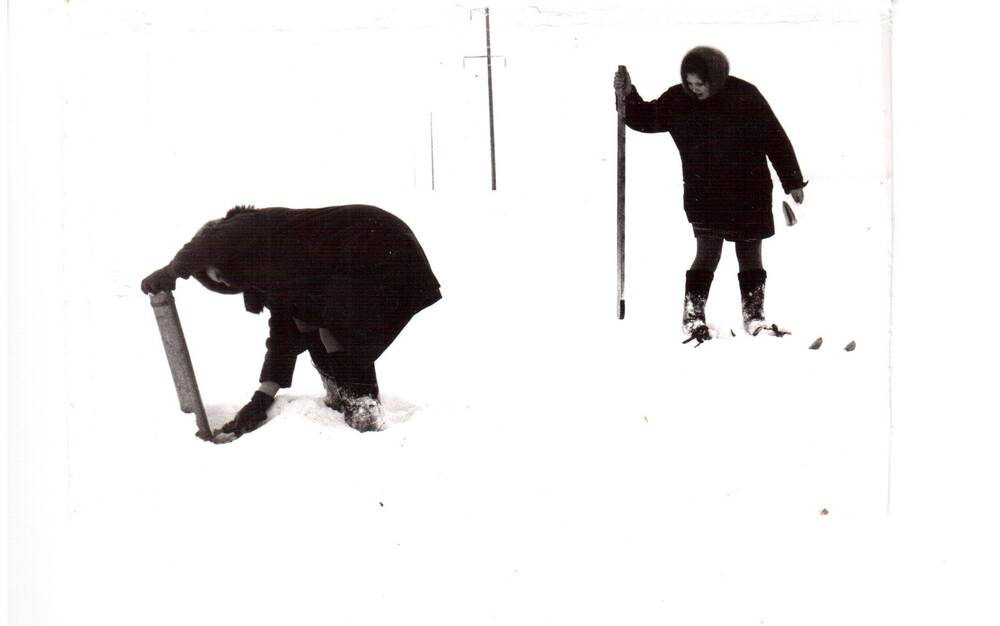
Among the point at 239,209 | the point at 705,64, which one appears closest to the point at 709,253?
the point at 705,64

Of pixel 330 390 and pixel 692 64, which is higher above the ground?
pixel 692 64

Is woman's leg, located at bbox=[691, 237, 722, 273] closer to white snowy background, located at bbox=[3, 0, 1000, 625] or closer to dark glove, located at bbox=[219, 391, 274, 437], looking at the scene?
white snowy background, located at bbox=[3, 0, 1000, 625]

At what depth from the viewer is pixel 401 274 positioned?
1133mm

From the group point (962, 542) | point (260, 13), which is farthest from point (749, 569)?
point (260, 13)

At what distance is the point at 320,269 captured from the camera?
Answer: 113 cm

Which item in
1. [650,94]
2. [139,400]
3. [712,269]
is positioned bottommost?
[139,400]

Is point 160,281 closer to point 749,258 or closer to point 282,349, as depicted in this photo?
point 282,349

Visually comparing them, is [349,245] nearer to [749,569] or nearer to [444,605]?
[444,605]

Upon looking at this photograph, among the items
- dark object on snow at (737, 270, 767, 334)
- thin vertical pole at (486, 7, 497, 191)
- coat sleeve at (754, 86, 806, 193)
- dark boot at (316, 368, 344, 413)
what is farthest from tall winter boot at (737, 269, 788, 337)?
dark boot at (316, 368, 344, 413)

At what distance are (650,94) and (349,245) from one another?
0.48 m

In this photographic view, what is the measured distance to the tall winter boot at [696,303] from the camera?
1.15 meters

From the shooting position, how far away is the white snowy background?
1.10m

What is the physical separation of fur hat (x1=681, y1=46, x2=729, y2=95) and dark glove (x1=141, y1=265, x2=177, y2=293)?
0.77 meters

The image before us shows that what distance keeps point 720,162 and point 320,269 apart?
0.59 meters
